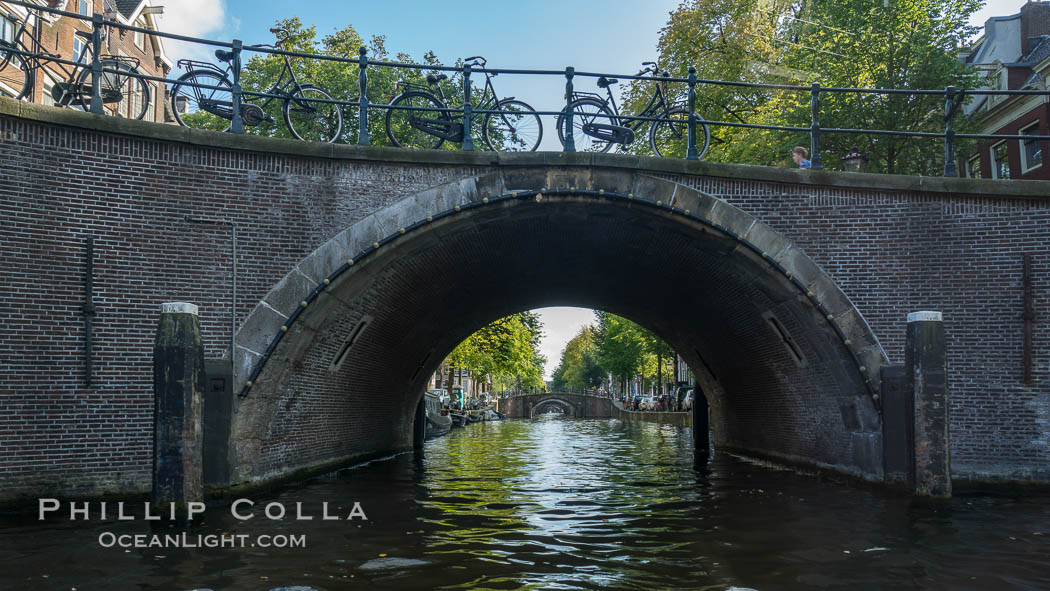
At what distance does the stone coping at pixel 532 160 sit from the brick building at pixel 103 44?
12746 mm

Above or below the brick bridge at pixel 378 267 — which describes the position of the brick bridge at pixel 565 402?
below

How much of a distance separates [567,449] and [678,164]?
42.5 feet

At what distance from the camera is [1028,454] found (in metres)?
11.8

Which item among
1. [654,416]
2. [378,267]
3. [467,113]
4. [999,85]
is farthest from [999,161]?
[378,267]

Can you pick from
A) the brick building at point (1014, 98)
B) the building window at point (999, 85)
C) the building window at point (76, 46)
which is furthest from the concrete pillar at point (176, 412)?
the building window at point (999, 85)

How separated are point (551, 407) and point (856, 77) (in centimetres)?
6841

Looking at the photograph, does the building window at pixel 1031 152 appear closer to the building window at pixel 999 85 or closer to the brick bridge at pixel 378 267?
the building window at pixel 999 85

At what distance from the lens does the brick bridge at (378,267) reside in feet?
33.2

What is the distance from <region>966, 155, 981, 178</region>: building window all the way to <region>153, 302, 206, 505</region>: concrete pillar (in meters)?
28.3

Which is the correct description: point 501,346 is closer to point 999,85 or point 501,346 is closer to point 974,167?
point 974,167

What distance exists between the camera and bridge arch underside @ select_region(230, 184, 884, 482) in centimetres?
1186

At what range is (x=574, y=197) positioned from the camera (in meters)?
11.8

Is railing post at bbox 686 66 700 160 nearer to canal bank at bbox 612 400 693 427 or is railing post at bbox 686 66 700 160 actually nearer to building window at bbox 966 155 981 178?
canal bank at bbox 612 400 693 427

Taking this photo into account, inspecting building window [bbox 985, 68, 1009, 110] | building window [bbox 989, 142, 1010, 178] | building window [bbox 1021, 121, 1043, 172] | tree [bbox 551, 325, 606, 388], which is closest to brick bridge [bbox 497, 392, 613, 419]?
tree [bbox 551, 325, 606, 388]
